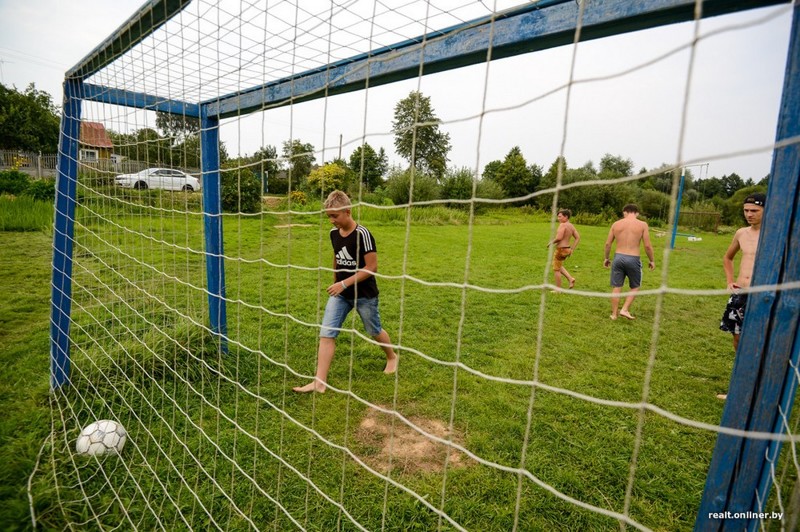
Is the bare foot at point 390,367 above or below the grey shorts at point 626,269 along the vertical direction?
below

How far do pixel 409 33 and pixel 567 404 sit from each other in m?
2.73

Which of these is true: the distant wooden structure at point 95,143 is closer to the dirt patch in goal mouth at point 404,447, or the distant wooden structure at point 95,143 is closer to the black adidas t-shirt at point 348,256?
the black adidas t-shirt at point 348,256

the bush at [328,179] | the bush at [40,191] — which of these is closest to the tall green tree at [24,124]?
the bush at [40,191]

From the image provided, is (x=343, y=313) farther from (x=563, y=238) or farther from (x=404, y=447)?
(x=563, y=238)

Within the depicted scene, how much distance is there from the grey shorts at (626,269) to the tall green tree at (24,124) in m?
→ 34.8

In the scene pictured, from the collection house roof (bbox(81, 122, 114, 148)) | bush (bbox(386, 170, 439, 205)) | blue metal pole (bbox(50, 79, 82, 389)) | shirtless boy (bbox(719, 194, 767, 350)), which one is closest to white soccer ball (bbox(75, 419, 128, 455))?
blue metal pole (bbox(50, 79, 82, 389))

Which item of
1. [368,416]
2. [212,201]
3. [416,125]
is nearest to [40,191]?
[212,201]

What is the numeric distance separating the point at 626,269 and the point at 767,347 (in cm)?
469

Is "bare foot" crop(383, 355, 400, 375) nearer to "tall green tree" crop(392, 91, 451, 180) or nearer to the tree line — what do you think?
"tall green tree" crop(392, 91, 451, 180)

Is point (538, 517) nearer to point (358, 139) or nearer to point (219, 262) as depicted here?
point (358, 139)

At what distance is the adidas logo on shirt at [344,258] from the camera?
10.0 feet

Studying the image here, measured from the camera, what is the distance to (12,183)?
1261cm

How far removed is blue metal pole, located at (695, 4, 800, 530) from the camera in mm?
869

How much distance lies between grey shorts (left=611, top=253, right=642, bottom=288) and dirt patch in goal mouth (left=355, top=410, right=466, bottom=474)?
11.8 feet
